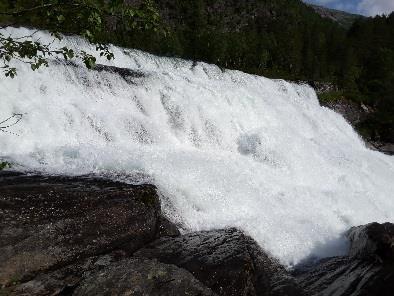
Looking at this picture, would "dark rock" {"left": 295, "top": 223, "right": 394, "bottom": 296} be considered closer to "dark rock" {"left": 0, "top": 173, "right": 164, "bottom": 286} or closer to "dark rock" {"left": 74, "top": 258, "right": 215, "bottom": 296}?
"dark rock" {"left": 0, "top": 173, "right": 164, "bottom": 286}

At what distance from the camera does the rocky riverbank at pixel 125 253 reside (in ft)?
24.3

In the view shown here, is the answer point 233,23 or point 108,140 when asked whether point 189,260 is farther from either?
point 233,23

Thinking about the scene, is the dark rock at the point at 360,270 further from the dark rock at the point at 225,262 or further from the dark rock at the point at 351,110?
the dark rock at the point at 351,110

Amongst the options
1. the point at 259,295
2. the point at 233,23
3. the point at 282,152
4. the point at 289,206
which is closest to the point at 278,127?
the point at 282,152

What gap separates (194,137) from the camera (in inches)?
892

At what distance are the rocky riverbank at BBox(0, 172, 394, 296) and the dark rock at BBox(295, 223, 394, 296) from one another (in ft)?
0.09

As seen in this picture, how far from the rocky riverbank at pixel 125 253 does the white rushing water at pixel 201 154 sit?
1729 millimetres

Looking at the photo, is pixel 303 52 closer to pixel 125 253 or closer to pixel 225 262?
pixel 225 262

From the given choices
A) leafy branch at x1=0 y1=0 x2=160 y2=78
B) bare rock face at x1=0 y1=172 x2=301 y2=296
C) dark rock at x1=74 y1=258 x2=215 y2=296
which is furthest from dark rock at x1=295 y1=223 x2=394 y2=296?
leafy branch at x1=0 y1=0 x2=160 y2=78

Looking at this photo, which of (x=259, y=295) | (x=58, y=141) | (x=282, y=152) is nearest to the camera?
(x=259, y=295)

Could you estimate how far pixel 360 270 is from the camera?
480 inches

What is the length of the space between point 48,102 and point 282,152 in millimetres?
12452

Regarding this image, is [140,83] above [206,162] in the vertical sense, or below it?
above

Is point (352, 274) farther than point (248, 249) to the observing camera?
Yes
